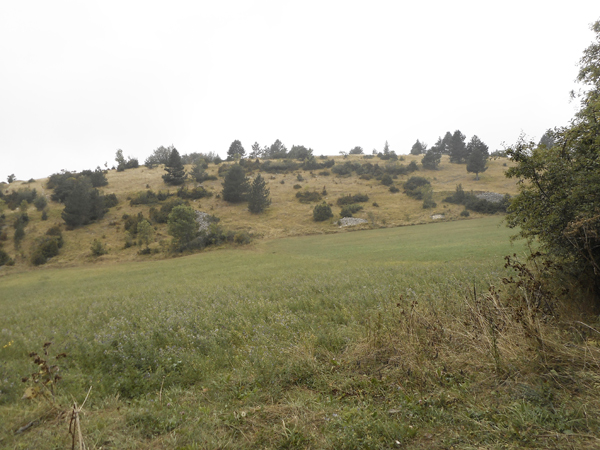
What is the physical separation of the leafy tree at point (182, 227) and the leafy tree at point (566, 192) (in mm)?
37490

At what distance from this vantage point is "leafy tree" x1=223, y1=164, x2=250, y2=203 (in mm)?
60938

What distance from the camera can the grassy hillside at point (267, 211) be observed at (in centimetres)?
4112

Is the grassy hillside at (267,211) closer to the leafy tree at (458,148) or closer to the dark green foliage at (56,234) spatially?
the dark green foliage at (56,234)

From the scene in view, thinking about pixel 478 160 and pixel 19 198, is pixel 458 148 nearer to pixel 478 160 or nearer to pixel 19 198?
pixel 478 160

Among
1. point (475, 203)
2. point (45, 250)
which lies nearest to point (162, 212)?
point (45, 250)

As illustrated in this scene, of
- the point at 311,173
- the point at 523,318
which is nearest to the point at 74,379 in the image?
the point at 523,318

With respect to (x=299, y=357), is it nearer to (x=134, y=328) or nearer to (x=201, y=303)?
(x=134, y=328)

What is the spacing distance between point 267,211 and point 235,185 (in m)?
9.97

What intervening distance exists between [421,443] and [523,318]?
2.67 meters

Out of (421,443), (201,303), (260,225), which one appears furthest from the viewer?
(260,225)

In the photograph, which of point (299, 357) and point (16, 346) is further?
point (16, 346)

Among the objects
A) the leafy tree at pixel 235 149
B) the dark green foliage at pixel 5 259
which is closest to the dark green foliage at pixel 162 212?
the dark green foliage at pixel 5 259

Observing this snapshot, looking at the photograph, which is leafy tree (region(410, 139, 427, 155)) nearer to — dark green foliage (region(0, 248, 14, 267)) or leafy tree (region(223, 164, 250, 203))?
leafy tree (region(223, 164, 250, 203))

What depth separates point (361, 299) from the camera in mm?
8844
